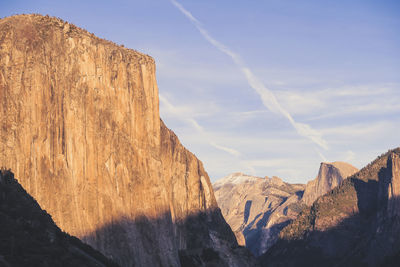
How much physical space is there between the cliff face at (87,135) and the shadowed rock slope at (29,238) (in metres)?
5.74

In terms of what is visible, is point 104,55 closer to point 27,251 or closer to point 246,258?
point 27,251

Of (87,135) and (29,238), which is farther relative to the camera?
(87,135)

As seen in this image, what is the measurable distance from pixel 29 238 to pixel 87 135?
24.1 metres

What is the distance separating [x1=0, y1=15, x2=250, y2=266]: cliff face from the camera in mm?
80250

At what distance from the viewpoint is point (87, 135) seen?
287 ft

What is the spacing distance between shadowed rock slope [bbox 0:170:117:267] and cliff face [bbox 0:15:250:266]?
5.74 metres

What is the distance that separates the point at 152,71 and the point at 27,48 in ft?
87.1

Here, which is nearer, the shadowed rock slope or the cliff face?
the shadowed rock slope

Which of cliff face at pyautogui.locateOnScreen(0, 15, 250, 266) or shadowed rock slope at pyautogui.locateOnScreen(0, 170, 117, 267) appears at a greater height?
cliff face at pyautogui.locateOnScreen(0, 15, 250, 266)

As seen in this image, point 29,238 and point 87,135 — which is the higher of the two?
point 87,135

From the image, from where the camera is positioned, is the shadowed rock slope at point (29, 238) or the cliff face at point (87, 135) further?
the cliff face at point (87, 135)

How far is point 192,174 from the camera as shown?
14750cm

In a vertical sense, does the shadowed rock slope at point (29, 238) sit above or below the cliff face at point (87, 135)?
below

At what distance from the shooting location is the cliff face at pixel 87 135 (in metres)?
80.2
